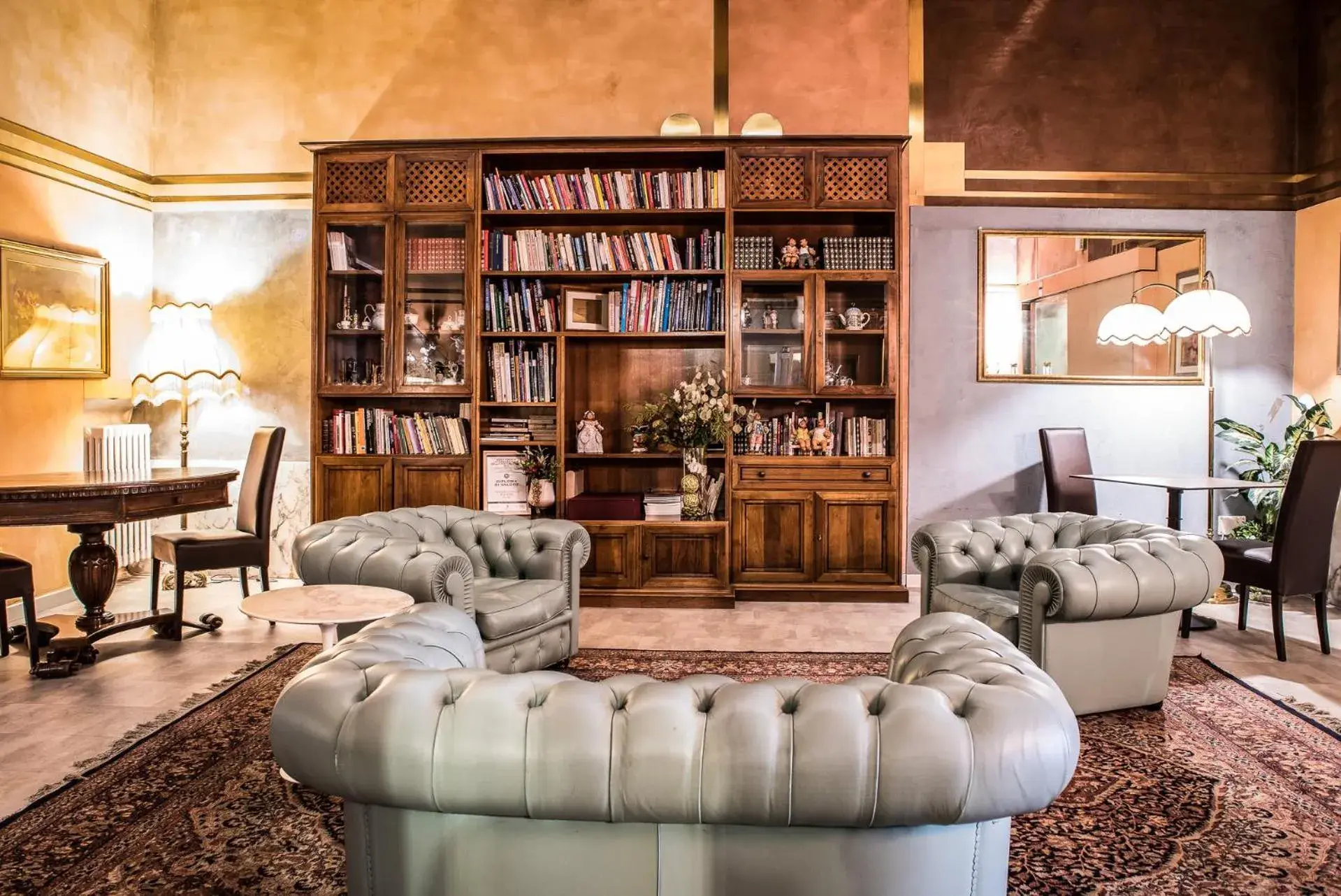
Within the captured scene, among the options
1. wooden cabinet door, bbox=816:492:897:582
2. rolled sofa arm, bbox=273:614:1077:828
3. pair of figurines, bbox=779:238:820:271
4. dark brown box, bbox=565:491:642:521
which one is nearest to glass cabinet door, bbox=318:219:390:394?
dark brown box, bbox=565:491:642:521

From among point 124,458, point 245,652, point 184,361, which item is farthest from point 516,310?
point 124,458

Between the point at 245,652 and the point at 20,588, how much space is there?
953 millimetres

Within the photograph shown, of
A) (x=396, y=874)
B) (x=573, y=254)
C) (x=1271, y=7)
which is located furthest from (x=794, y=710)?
(x=1271, y=7)

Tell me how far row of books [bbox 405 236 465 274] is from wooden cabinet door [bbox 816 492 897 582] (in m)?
2.69

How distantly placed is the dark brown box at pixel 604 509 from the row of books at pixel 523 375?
69 centimetres

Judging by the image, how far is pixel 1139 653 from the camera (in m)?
3.20

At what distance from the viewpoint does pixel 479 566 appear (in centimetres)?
380

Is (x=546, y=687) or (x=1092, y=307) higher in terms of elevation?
(x=1092, y=307)

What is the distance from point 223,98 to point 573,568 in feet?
14.5

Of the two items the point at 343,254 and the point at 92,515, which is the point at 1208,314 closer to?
the point at 343,254

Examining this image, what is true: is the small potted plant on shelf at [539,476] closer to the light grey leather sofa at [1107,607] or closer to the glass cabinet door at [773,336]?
the glass cabinet door at [773,336]

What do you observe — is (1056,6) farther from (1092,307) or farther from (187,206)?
(187,206)

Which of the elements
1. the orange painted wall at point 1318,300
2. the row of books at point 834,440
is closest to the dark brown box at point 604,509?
the row of books at point 834,440

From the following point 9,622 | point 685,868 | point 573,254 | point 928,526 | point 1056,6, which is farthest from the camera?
point 1056,6
